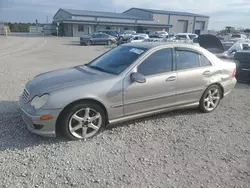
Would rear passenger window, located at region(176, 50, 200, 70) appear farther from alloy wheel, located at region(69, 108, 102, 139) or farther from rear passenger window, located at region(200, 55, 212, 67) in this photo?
alloy wheel, located at region(69, 108, 102, 139)

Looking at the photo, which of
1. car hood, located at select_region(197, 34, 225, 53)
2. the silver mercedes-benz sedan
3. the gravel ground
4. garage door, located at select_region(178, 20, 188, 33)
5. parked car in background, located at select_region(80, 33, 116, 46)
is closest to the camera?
the gravel ground

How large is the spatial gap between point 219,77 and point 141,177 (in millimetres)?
3081

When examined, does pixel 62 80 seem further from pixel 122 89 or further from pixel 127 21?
pixel 127 21

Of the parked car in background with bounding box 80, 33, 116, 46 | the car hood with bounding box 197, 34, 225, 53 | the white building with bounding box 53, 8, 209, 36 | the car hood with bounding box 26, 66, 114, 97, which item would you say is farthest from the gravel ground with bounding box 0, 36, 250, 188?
the white building with bounding box 53, 8, 209, 36

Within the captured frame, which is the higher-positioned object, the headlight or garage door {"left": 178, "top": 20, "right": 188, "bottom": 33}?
garage door {"left": 178, "top": 20, "right": 188, "bottom": 33}

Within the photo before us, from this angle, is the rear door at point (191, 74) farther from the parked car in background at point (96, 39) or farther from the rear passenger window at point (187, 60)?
the parked car in background at point (96, 39)

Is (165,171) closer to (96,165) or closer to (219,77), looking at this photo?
(96,165)

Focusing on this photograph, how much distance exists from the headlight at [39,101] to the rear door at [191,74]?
93.3 inches

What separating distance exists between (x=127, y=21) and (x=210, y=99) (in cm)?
5523

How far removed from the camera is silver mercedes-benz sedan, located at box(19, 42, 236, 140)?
326 centimetres

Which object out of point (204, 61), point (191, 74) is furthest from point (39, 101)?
point (204, 61)

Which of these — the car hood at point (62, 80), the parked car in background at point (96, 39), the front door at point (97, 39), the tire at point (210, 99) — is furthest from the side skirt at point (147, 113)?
the front door at point (97, 39)

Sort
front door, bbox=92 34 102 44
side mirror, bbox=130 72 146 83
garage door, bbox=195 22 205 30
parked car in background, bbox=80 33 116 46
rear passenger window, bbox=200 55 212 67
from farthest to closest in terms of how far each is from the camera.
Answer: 1. garage door, bbox=195 22 205 30
2. front door, bbox=92 34 102 44
3. parked car in background, bbox=80 33 116 46
4. rear passenger window, bbox=200 55 212 67
5. side mirror, bbox=130 72 146 83

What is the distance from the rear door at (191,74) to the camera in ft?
13.7
